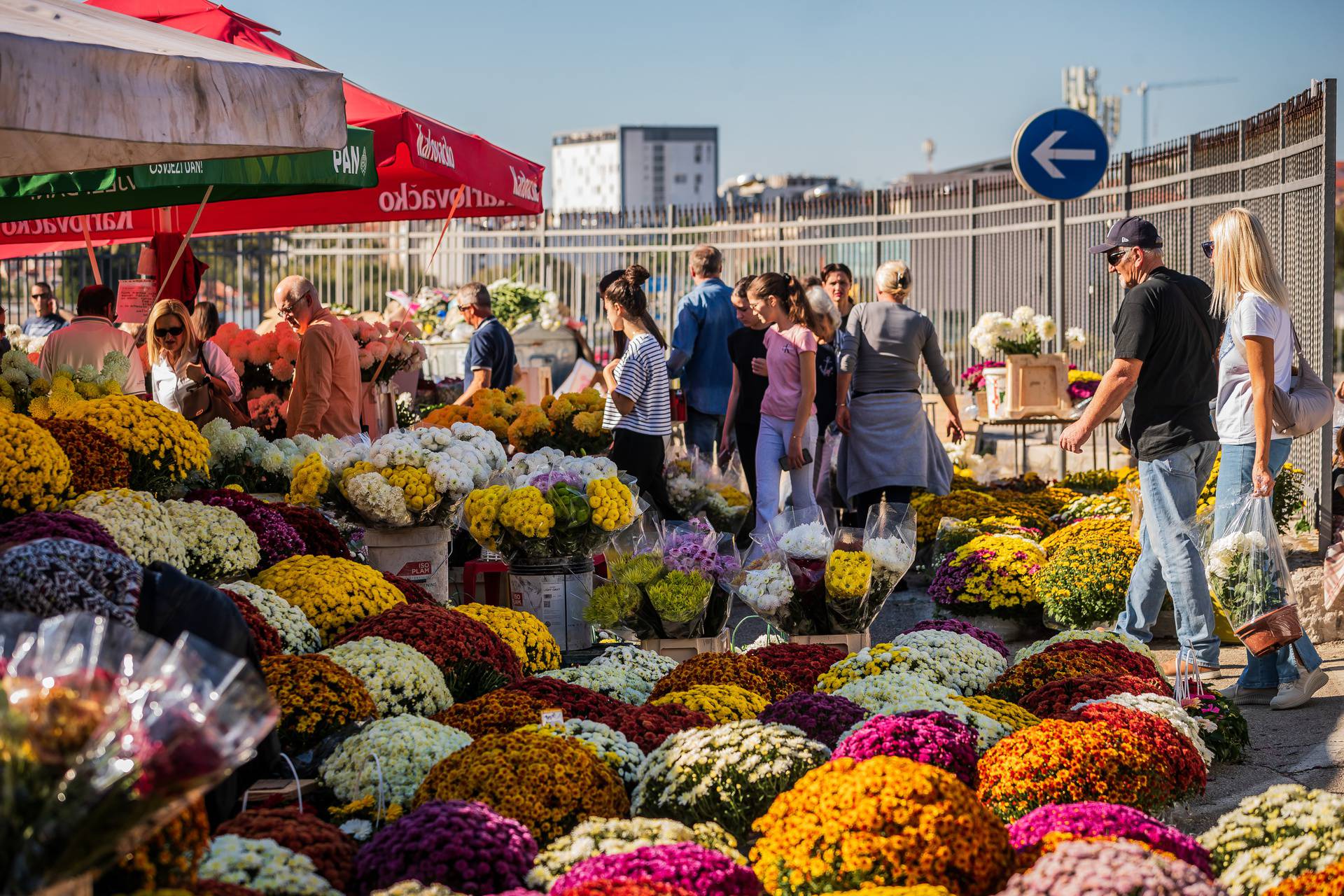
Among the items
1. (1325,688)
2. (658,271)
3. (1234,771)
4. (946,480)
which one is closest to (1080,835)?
(1234,771)

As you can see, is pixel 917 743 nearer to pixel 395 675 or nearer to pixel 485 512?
pixel 395 675

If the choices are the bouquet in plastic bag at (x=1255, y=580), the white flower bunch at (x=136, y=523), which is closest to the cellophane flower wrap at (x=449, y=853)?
the white flower bunch at (x=136, y=523)

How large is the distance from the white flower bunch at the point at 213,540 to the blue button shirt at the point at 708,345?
5.21m

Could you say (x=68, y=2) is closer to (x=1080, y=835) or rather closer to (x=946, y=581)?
(x=1080, y=835)

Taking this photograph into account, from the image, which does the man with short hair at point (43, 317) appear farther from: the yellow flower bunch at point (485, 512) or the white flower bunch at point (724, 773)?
the white flower bunch at point (724, 773)

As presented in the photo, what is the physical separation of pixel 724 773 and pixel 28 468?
226cm

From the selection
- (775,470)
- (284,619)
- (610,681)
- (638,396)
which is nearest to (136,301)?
(638,396)

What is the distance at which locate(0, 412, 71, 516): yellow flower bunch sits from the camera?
3871 millimetres

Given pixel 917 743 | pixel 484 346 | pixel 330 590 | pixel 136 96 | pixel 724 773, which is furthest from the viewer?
pixel 484 346

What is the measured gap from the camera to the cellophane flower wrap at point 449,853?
8.59 feet

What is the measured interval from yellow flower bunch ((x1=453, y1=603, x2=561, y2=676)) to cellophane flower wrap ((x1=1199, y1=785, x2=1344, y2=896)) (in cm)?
241

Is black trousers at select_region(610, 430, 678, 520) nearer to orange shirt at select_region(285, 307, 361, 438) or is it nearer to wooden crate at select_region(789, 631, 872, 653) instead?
orange shirt at select_region(285, 307, 361, 438)

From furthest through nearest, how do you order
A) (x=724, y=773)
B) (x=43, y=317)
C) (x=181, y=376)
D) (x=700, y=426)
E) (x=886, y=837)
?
1. (x=43, y=317)
2. (x=700, y=426)
3. (x=181, y=376)
4. (x=724, y=773)
5. (x=886, y=837)

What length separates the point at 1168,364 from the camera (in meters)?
5.82
